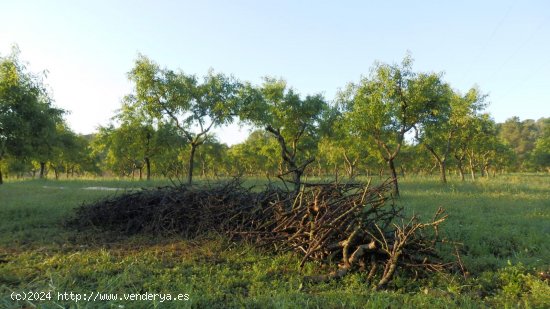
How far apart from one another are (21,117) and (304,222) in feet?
32.5

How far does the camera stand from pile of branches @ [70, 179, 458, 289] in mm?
5430

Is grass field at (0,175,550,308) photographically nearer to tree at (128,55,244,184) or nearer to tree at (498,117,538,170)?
tree at (128,55,244,184)

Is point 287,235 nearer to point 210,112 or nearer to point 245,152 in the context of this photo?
point 210,112

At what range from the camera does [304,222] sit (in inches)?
257

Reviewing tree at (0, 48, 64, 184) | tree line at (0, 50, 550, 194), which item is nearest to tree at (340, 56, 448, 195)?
tree line at (0, 50, 550, 194)

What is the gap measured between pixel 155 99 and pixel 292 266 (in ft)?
73.6

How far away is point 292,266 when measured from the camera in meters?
5.84

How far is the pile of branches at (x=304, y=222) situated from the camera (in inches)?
214

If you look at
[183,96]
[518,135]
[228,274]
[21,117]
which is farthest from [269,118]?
[518,135]

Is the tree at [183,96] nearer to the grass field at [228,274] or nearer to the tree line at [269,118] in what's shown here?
the tree line at [269,118]

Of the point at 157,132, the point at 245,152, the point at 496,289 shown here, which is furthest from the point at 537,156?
the point at 496,289

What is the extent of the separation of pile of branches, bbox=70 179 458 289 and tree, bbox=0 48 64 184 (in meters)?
3.25

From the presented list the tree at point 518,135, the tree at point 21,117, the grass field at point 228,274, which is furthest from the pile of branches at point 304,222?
the tree at point 518,135

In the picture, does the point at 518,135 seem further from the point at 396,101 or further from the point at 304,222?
the point at 304,222
